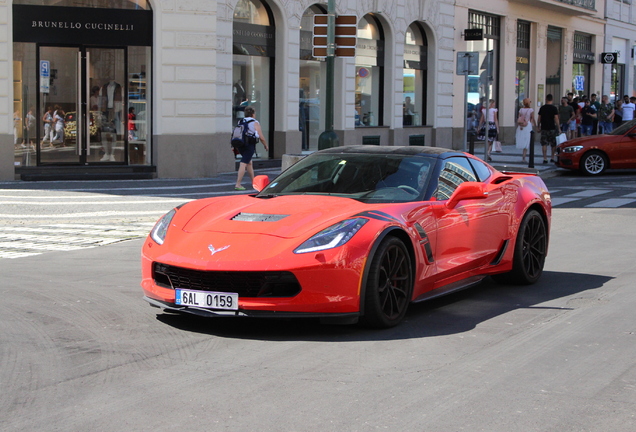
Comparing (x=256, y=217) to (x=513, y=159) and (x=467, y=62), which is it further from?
(x=513, y=159)

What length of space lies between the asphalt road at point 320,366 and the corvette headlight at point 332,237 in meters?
0.61

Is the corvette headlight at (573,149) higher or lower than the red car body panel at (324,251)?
higher

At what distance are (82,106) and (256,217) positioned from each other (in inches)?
577

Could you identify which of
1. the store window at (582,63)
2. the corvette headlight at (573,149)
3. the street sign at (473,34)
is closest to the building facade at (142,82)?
the corvette headlight at (573,149)

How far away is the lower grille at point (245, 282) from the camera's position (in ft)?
19.6

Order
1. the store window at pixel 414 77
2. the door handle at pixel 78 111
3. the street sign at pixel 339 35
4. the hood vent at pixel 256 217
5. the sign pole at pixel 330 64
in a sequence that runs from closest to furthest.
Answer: the hood vent at pixel 256 217, the sign pole at pixel 330 64, the street sign at pixel 339 35, the door handle at pixel 78 111, the store window at pixel 414 77

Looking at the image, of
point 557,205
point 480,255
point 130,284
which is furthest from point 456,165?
point 557,205

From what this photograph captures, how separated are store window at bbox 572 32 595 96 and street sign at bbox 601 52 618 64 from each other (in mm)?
553

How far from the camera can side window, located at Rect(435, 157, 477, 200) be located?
24.2 ft

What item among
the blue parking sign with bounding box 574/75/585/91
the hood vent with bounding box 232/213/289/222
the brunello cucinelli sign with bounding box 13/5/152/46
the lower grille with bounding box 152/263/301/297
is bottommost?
the lower grille with bounding box 152/263/301/297

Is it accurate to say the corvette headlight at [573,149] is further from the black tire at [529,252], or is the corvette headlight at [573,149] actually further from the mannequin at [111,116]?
the black tire at [529,252]

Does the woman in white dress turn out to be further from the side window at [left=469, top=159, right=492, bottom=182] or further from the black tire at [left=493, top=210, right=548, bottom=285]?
the side window at [left=469, top=159, right=492, bottom=182]

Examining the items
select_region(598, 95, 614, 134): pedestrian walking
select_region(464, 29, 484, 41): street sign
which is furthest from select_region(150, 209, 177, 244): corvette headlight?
select_region(598, 95, 614, 134): pedestrian walking

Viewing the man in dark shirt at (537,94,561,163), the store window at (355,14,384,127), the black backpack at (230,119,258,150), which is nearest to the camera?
the black backpack at (230,119,258,150)
